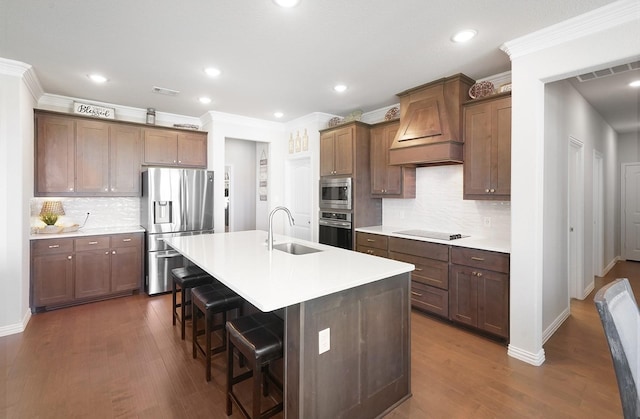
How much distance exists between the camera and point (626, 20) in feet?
6.44

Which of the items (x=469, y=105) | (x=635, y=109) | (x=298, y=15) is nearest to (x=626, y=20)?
(x=469, y=105)

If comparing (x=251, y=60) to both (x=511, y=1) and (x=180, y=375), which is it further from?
(x=180, y=375)

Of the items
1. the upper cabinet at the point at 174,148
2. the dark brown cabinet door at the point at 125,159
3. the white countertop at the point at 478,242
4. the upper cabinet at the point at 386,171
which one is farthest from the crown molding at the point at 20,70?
the white countertop at the point at 478,242

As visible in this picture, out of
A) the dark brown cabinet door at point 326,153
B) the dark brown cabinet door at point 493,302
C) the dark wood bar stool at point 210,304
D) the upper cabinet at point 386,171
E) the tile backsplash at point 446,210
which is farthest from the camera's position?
the dark brown cabinet door at point 326,153

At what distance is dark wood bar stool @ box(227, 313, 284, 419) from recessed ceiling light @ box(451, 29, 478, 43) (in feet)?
8.22

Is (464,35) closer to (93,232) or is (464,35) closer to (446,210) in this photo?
(446,210)

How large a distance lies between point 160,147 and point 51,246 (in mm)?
1824

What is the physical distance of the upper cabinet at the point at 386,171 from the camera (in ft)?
13.1

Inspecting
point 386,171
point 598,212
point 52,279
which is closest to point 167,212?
point 52,279

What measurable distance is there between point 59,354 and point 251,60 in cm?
309

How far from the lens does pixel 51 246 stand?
11.4ft

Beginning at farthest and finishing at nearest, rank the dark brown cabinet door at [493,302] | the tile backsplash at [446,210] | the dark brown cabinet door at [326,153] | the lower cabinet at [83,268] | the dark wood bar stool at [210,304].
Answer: the dark brown cabinet door at [326,153], the lower cabinet at [83,268], the tile backsplash at [446,210], the dark brown cabinet door at [493,302], the dark wood bar stool at [210,304]

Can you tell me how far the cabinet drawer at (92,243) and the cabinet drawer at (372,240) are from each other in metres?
3.28

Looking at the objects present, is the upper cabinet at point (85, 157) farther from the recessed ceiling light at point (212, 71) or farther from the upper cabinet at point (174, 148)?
the recessed ceiling light at point (212, 71)
